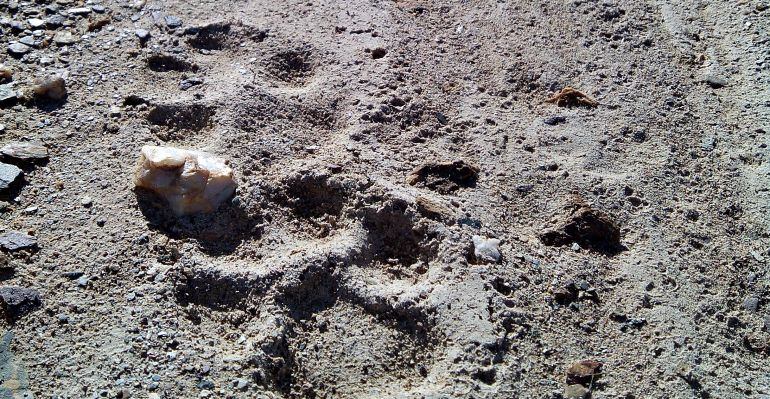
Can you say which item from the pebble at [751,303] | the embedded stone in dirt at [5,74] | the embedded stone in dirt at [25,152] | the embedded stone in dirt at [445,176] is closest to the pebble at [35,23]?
the embedded stone in dirt at [5,74]

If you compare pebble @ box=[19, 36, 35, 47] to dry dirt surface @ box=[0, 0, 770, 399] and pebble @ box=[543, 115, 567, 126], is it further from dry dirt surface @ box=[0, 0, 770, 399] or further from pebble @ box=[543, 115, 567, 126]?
pebble @ box=[543, 115, 567, 126]

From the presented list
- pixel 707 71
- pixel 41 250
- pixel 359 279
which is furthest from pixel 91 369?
pixel 707 71

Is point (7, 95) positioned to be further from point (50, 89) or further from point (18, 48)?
point (18, 48)

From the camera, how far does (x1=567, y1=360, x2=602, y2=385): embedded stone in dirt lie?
159 cm

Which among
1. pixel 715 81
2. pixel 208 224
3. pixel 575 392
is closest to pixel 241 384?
pixel 208 224

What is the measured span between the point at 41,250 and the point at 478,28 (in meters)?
1.35

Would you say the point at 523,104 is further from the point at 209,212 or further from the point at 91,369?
the point at 91,369

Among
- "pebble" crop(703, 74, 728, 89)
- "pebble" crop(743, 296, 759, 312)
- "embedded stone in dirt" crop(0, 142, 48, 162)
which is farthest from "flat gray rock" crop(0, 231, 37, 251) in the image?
"pebble" crop(703, 74, 728, 89)

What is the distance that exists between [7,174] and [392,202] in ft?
2.97

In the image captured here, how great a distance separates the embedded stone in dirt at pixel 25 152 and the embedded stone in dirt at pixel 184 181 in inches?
11.0

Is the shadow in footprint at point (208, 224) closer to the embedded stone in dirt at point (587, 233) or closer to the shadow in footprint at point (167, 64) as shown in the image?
the shadow in footprint at point (167, 64)

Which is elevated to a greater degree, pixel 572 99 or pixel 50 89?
pixel 572 99

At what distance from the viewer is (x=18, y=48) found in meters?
2.25

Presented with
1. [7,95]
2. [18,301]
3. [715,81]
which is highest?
[715,81]
